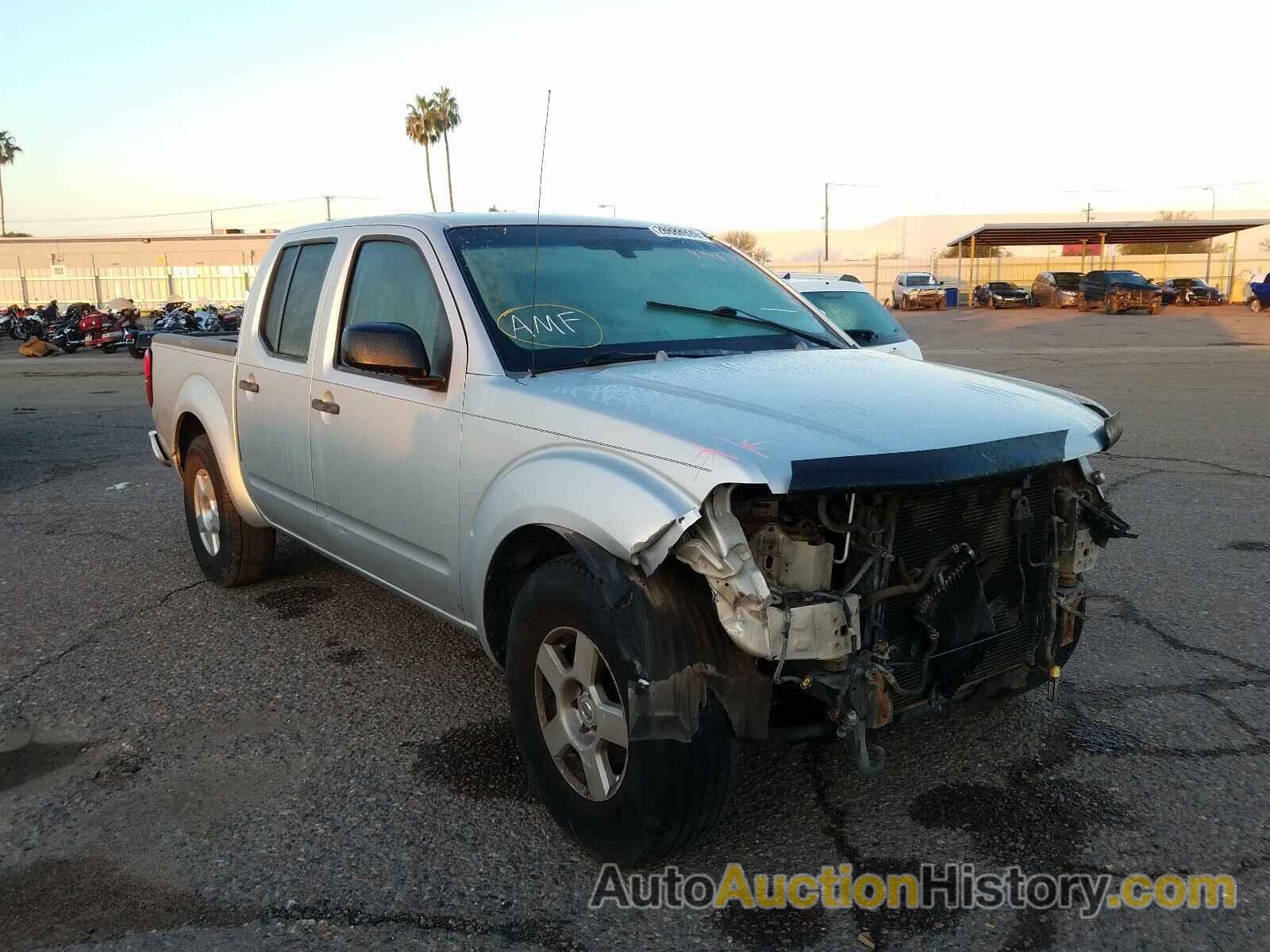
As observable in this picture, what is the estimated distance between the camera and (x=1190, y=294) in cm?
4162

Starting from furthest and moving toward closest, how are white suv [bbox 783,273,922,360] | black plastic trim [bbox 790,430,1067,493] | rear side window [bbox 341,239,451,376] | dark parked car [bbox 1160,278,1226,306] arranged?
dark parked car [bbox 1160,278,1226,306], white suv [bbox 783,273,922,360], rear side window [bbox 341,239,451,376], black plastic trim [bbox 790,430,1067,493]

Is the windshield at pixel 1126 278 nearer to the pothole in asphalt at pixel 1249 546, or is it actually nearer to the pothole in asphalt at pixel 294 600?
the pothole in asphalt at pixel 1249 546

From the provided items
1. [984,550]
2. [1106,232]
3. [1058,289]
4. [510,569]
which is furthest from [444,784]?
[1106,232]

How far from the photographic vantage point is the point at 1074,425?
304 centimetres

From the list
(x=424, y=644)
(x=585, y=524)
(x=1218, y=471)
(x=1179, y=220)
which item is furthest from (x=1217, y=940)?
(x=1179, y=220)

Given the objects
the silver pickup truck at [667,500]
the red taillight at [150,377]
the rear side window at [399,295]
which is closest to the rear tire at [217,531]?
the red taillight at [150,377]

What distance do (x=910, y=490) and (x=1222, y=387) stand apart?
14210 mm

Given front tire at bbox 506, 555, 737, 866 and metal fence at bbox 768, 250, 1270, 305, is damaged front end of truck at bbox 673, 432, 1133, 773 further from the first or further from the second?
metal fence at bbox 768, 250, 1270, 305

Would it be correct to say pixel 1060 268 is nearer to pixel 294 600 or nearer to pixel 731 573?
pixel 294 600

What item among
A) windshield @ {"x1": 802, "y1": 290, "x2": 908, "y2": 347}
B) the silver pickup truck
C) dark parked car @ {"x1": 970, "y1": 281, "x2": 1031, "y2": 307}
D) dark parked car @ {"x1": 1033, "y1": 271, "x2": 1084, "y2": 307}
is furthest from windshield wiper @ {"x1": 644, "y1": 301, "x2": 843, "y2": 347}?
dark parked car @ {"x1": 970, "y1": 281, "x2": 1031, "y2": 307}

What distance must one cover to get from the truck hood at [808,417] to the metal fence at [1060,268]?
152 ft

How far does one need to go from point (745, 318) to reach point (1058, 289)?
42.8 m

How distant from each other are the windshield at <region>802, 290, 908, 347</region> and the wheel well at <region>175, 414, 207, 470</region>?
5043 millimetres

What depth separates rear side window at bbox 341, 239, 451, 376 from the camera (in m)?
3.70
